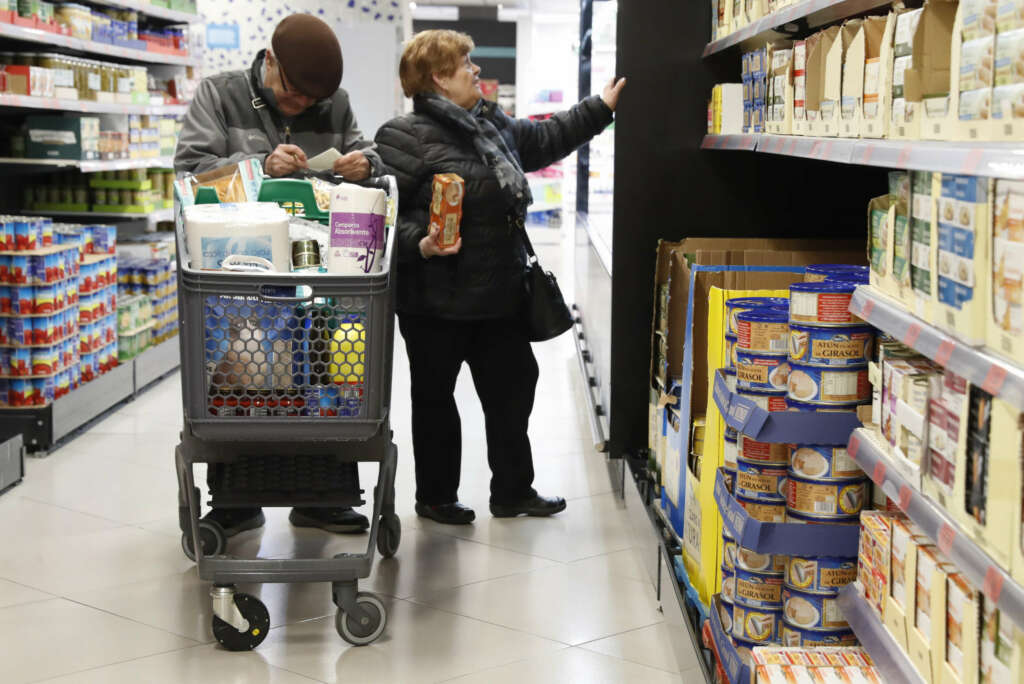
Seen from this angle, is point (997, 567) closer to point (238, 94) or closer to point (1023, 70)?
point (1023, 70)

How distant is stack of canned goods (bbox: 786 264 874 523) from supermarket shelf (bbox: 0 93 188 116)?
3905mm

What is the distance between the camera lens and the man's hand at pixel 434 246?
3.58 m

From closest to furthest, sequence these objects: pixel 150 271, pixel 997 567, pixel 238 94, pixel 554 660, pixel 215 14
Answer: pixel 997 567 → pixel 554 660 → pixel 238 94 → pixel 150 271 → pixel 215 14

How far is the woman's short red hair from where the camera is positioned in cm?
374

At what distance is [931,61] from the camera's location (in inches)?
79.0

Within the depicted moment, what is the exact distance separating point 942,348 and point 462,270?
2.18m

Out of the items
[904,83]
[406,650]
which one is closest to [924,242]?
[904,83]

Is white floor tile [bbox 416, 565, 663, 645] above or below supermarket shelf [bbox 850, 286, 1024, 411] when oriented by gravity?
below

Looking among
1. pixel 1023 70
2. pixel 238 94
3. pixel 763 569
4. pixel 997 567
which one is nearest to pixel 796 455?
pixel 763 569

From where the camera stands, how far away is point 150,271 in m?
6.52

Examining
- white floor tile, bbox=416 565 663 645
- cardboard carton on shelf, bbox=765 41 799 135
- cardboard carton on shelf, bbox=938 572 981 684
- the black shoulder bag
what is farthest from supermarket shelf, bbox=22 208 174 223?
cardboard carton on shelf, bbox=938 572 981 684

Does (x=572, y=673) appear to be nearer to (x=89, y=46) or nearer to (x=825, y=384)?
(x=825, y=384)

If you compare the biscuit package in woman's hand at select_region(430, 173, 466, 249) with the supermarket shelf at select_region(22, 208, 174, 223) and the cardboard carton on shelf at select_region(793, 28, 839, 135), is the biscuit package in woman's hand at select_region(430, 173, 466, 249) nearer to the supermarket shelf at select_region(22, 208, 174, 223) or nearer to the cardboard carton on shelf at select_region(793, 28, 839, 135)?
the cardboard carton on shelf at select_region(793, 28, 839, 135)

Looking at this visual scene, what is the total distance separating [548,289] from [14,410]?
7.93 ft
